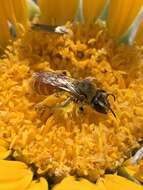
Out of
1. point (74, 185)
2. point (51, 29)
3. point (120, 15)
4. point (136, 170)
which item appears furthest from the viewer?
point (120, 15)

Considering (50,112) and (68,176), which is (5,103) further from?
(68,176)

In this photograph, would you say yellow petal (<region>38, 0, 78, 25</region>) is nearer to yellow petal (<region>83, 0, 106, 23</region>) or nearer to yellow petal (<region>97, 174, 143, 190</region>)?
yellow petal (<region>83, 0, 106, 23</region>)

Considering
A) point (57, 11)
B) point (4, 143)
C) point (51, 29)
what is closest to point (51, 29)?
point (51, 29)

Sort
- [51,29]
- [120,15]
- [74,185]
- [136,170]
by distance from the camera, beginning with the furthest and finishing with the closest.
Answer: [120,15], [51,29], [136,170], [74,185]

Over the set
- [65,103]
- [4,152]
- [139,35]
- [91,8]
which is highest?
[91,8]

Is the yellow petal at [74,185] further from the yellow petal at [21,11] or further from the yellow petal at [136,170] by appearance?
the yellow petal at [21,11]

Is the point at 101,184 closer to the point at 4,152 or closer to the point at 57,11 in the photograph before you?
the point at 4,152
